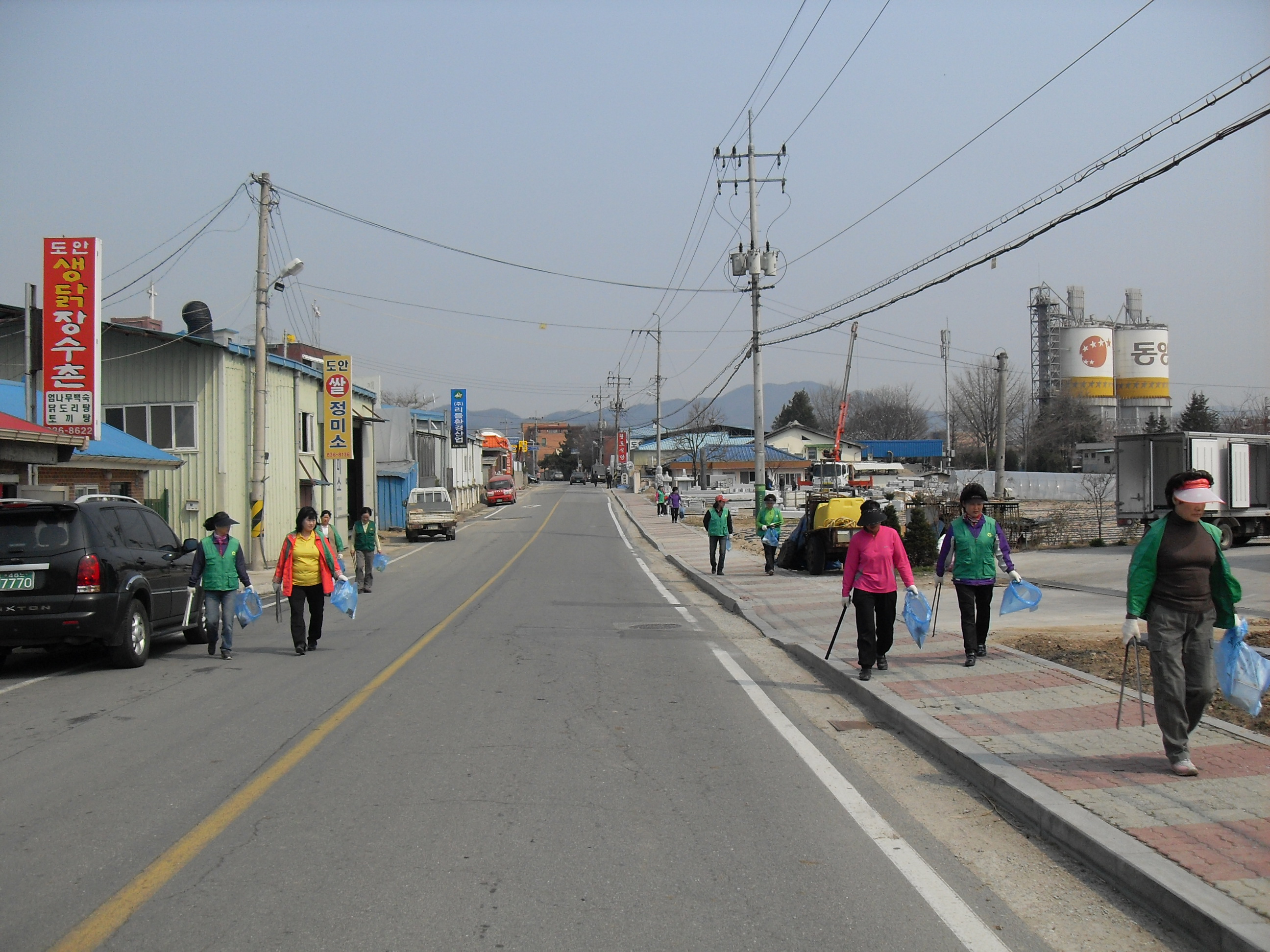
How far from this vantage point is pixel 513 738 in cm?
741

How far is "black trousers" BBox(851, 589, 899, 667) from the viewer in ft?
30.6

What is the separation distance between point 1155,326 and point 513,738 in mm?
87388

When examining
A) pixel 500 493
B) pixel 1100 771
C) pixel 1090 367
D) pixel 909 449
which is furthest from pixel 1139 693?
pixel 909 449

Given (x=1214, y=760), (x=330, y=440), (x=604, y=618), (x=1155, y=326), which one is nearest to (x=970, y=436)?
(x=1155, y=326)

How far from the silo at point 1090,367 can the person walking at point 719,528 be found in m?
68.1

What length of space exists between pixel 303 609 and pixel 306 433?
2104 centimetres

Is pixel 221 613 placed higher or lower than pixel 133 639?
higher

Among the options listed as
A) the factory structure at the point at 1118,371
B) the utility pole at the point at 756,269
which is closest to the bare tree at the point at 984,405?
the factory structure at the point at 1118,371

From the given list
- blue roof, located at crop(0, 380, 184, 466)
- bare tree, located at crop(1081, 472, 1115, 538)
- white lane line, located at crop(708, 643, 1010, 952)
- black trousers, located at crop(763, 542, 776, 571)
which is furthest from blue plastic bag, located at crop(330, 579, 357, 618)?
Answer: bare tree, located at crop(1081, 472, 1115, 538)

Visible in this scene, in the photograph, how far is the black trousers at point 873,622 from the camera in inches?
368

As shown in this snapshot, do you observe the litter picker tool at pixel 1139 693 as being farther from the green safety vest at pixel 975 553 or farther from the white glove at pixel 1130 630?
the green safety vest at pixel 975 553

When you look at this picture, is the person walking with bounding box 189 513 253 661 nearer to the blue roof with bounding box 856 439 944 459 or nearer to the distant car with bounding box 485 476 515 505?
the distant car with bounding box 485 476 515 505

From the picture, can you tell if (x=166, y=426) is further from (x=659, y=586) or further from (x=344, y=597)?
(x=344, y=597)

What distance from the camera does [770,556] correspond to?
22.1 meters
